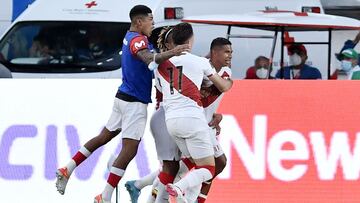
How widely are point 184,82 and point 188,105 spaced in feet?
0.65

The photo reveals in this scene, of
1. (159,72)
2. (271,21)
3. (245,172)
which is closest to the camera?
(159,72)

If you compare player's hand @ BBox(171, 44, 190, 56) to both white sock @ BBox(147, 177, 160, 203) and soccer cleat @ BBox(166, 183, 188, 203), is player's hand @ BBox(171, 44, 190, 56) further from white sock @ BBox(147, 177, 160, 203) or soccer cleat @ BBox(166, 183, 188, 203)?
white sock @ BBox(147, 177, 160, 203)

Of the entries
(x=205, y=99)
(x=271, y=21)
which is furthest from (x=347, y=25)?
(x=205, y=99)

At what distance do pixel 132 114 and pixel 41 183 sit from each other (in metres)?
1.50

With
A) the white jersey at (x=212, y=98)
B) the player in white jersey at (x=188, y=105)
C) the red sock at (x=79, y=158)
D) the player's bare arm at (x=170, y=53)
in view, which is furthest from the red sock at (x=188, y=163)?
the player's bare arm at (x=170, y=53)

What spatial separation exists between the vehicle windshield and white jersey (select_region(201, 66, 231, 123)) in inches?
240

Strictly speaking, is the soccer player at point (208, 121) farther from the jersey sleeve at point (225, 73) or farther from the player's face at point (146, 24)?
the player's face at point (146, 24)

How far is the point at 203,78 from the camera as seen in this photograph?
12195 mm

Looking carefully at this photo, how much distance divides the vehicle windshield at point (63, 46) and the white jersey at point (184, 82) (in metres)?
6.64

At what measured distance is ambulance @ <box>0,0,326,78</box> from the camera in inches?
741

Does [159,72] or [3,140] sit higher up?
[159,72]

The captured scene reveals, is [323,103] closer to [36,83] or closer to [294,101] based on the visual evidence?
[294,101]

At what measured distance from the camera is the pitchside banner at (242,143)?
13508 mm

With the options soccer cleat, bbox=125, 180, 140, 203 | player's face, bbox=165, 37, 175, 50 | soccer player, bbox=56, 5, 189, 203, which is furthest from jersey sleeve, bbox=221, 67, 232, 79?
soccer cleat, bbox=125, 180, 140, 203
